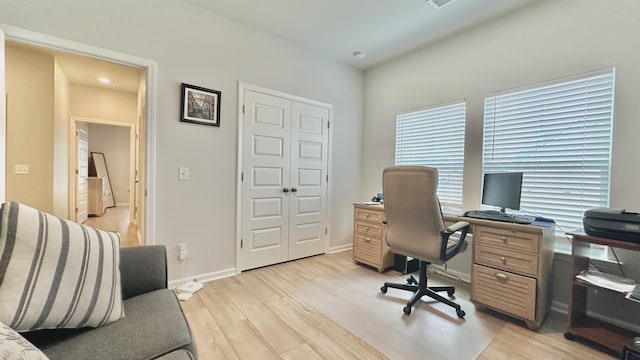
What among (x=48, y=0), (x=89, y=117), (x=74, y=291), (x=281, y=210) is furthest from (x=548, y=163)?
(x=89, y=117)

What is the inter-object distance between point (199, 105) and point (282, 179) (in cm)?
119

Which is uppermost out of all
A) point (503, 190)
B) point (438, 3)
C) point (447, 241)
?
point (438, 3)

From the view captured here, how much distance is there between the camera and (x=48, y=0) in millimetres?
1924

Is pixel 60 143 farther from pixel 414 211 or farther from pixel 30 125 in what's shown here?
pixel 414 211

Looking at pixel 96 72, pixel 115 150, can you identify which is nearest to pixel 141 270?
pixel 96 72

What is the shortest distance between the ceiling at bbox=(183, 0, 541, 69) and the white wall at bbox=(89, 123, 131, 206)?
6630 mm

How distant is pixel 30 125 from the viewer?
3205mm

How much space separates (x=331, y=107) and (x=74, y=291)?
3.19 metres

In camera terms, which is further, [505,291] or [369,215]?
[369,215]

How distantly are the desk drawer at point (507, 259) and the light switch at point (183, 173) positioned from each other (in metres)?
2.67

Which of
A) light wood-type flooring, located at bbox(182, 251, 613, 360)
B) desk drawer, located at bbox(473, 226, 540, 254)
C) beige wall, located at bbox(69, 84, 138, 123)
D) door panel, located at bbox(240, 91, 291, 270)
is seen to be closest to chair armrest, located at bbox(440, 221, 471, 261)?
desk drawer, located at bbox(473, 226, 540, 254)

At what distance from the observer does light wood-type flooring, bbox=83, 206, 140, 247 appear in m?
4.18

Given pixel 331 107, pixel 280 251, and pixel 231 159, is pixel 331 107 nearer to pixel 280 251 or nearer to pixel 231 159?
pixel 231 159

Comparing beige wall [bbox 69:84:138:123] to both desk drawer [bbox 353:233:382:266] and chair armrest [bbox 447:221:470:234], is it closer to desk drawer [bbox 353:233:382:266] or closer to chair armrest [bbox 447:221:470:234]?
desk drawer [bbox 353:233:382:266]
